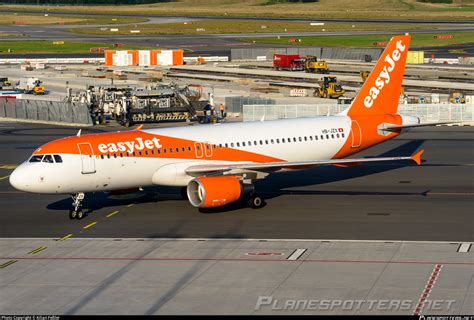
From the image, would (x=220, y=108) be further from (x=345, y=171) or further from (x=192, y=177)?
(x=192, y=177)

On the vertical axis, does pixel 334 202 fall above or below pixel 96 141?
below

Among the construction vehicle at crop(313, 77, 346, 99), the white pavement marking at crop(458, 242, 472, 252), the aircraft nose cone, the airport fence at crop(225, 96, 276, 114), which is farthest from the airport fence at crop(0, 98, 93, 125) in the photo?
the white pavement marking at crop(458, 242, 472, 252)

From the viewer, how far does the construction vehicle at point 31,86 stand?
121 meters

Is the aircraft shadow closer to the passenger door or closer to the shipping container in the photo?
the passenger door

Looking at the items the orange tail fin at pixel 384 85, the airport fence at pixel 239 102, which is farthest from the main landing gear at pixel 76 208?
the airport fence at pixel 239 102

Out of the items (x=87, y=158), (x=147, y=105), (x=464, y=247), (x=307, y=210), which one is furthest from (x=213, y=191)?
(x=147, y=105)

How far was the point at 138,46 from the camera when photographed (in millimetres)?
192500

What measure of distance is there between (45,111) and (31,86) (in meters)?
25.3

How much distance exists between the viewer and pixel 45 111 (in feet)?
326

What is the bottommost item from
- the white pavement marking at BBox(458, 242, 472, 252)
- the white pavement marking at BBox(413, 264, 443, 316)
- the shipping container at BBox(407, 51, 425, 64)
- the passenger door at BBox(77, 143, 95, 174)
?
the white pavement marking at BBox(458, 242, 472, 252)

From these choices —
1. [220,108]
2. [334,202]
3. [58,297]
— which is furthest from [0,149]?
[58,297]

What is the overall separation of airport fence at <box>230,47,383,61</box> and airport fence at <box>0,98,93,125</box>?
7196cm

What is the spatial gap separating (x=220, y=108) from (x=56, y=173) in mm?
52781

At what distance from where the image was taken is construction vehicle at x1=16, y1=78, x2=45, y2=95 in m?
121
